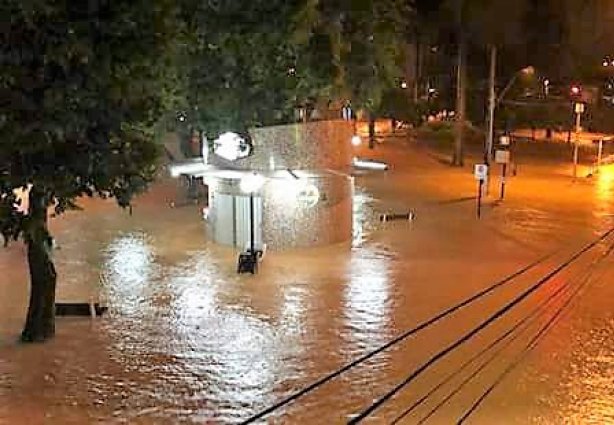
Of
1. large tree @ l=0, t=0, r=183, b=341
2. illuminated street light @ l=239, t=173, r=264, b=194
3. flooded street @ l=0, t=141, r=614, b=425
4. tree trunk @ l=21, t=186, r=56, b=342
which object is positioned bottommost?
flooded street @ l=0, t=141, r=614, b=425

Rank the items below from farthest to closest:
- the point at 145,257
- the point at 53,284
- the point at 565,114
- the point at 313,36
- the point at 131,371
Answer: the point at 565,114 < the point at 145,257 < the point at 313,36 < the point at 53,284 < the point at 131,371

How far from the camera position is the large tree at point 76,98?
11.8 meters

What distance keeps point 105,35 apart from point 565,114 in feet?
129

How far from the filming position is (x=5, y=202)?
12.7m

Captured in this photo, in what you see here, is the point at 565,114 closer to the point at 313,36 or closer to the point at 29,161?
the point at 313,36

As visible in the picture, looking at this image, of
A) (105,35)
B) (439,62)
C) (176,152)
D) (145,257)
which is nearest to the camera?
(105,35)

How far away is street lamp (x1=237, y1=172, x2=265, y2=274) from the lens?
18859 mm

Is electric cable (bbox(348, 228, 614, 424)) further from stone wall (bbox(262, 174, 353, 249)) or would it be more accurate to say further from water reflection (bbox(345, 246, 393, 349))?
stone wall (bbox(262, 174, 353, 249))

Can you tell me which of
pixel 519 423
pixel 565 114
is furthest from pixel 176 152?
pixel 519 423

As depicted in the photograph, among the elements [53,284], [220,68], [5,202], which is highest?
[220,68]

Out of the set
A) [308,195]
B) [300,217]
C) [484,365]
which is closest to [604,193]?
[308,195]

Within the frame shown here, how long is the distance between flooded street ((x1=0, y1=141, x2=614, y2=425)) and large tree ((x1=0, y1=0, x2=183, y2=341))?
2.37 metres

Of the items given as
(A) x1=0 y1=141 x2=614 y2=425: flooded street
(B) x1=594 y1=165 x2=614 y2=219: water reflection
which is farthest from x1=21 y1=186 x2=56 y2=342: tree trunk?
(B) x1=594 y1=165 x2=614 y2=219: water reflection

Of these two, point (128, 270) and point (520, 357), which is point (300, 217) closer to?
point (128, 270)
